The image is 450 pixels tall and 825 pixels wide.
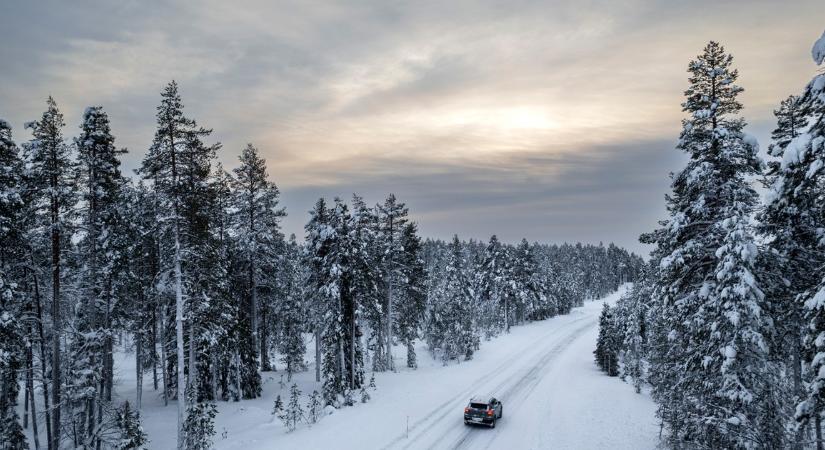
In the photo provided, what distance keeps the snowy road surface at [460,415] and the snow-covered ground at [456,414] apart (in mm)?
56

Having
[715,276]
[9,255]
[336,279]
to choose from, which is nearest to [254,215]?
[336,279]

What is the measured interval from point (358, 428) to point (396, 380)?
44.1ft

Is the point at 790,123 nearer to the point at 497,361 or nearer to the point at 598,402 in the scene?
the point at 598,402

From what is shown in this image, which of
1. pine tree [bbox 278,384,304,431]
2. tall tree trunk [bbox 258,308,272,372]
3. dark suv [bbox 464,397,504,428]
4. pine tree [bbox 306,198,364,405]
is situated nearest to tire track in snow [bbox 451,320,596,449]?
dark suv [bbox 464,397,504,428]

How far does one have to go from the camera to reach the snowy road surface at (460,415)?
69.6 ft

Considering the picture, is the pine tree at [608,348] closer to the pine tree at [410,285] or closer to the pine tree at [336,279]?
the pine tree at [410,285]

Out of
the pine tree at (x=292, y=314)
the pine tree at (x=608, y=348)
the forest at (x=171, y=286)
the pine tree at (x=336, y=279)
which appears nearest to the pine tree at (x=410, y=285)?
the forest at (x=171, y=286)

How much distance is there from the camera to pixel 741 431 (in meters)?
13.3

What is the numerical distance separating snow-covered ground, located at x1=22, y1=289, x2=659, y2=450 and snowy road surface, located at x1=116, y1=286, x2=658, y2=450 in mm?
56

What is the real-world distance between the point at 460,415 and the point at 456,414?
30 centimetres

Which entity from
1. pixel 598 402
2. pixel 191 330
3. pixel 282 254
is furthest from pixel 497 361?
pixel 191 330

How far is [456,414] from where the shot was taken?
1008 inches

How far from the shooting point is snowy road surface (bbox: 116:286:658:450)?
21.2 metres

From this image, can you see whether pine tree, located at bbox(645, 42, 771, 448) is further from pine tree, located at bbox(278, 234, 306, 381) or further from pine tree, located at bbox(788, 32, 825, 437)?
pine tree, located at bbox(278, 234, 306, 381)
